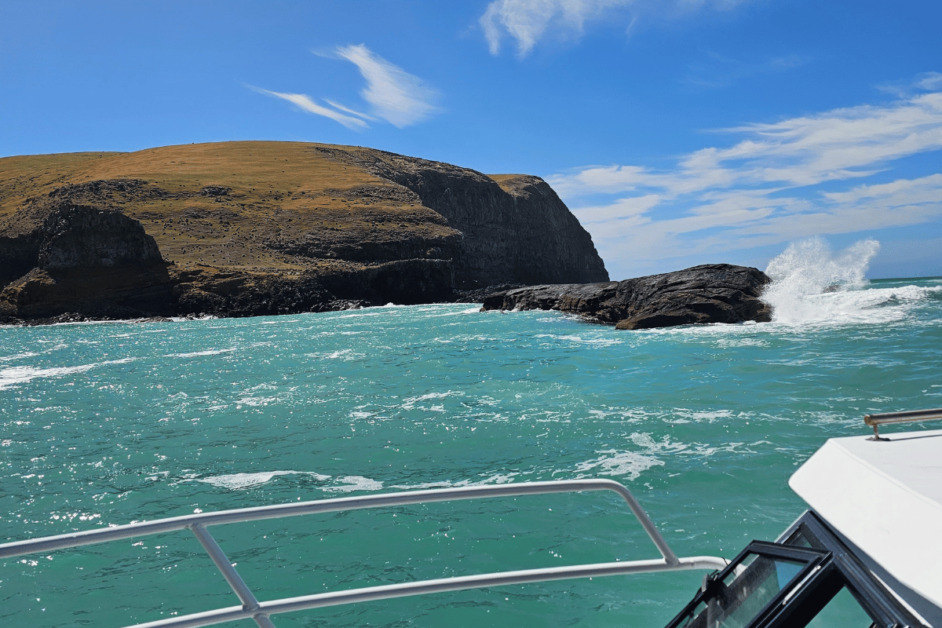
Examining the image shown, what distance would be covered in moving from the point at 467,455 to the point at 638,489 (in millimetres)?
2811

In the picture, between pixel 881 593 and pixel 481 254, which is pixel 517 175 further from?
pixel 881 593

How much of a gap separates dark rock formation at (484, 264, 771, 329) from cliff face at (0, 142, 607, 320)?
3921cm

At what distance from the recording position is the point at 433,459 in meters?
8.90

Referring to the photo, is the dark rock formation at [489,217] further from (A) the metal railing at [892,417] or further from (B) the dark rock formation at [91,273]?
(A) the metal railing at [892,417]

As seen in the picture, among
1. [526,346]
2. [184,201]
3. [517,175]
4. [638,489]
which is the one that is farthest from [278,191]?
[638,489]

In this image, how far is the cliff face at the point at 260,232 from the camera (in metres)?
60.3

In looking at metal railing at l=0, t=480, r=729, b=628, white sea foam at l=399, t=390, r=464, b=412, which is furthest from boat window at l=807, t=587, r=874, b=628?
white sea foam at l=399, t=390, r=464, b=412

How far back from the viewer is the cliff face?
60.3m

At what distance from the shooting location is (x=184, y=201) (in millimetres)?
83625

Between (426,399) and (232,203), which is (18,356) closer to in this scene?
(426,399)

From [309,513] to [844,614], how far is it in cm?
189

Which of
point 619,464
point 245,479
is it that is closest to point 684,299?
point 619,464

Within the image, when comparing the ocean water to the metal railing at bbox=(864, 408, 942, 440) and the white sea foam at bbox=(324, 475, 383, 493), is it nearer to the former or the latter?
the white sea foam at bbox=(324, 475, 383, 493)

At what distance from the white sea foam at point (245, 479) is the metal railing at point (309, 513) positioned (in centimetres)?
596
